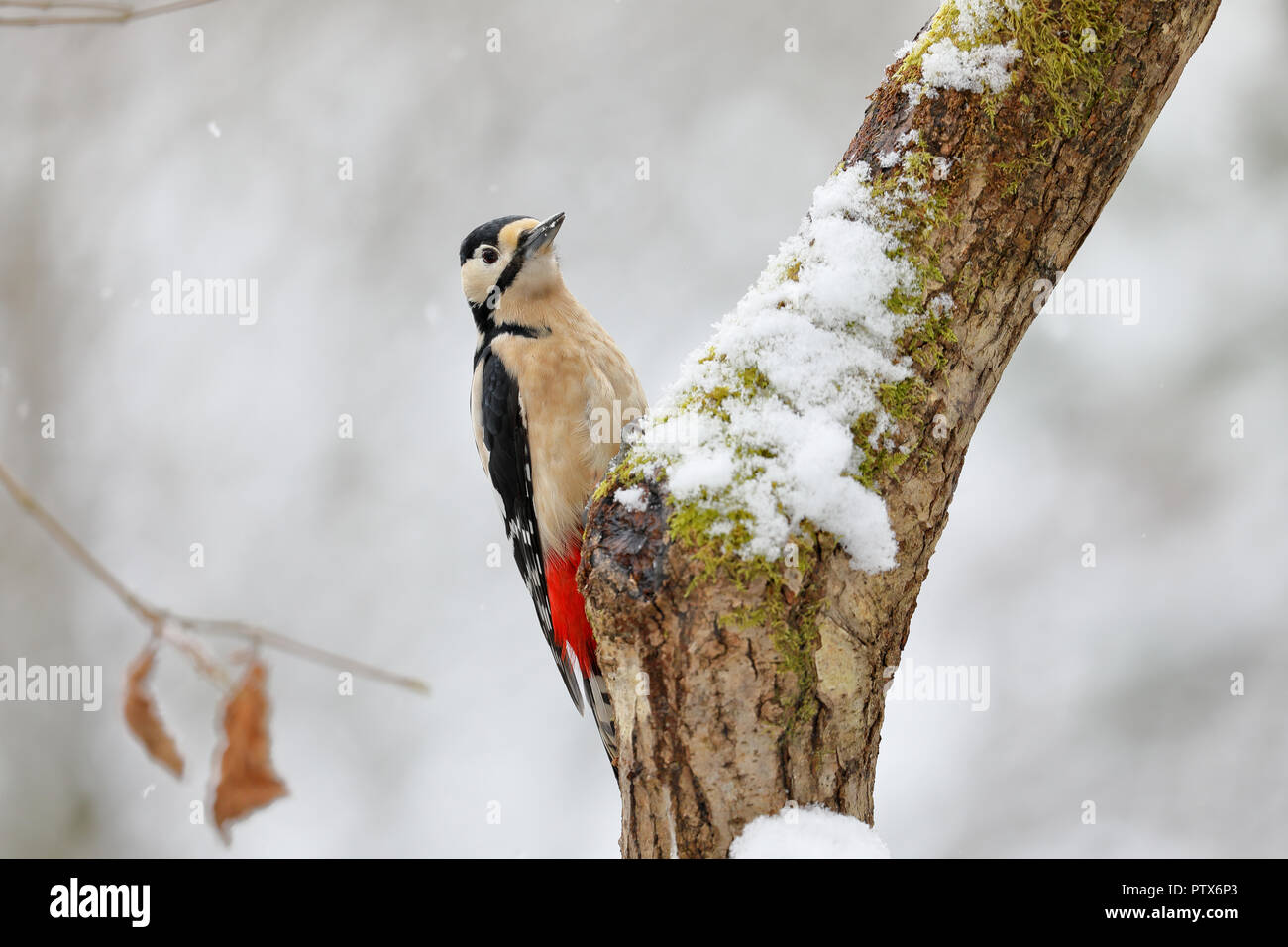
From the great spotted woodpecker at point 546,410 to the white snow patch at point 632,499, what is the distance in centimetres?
127

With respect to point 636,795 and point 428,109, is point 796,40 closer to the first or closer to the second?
point 428,109

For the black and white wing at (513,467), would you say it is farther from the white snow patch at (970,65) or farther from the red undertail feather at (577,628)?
the white snow patch at (970,65)

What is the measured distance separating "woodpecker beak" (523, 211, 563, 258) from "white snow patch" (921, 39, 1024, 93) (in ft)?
5.39

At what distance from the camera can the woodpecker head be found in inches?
132

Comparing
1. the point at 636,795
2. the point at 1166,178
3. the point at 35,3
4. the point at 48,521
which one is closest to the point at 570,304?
the point at 636,795

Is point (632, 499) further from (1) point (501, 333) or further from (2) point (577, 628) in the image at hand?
(1) point (501, 333)

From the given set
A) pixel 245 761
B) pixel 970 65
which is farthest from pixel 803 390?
pixel 245 761

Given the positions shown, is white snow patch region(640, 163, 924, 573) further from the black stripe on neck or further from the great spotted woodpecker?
the black stripe on neck

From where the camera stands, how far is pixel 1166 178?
541cm

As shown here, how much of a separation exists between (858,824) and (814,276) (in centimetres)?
102

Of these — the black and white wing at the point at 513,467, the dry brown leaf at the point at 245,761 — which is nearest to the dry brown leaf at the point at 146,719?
the dry brown leaf at the point at 245,761

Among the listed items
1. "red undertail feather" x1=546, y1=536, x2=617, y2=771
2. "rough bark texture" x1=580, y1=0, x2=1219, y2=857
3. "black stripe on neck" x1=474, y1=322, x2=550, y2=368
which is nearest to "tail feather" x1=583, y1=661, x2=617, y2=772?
"red undertail feather" x1=546, y1=536, x2=617, y2=771

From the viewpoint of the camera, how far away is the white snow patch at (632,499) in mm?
1776

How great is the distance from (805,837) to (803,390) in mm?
798
